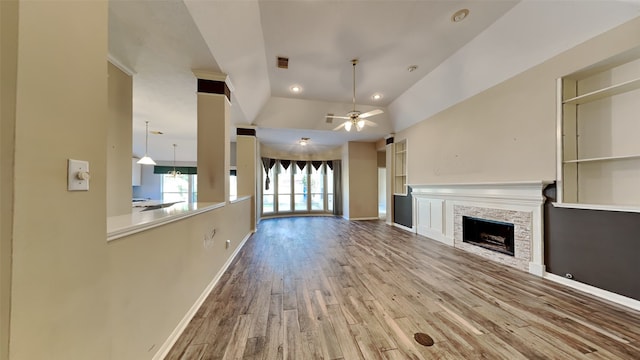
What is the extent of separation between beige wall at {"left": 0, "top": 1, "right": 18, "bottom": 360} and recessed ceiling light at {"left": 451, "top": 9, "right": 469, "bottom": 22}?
3.73m

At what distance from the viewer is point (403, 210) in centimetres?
598

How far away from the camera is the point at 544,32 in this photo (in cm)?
258

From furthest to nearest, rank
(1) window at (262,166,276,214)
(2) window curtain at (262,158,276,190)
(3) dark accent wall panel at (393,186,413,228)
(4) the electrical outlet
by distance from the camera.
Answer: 1. (1) window at (262,166,276,214)
2. (2) window curtain at (262,158,276,190)
3. (3) dark accent wall panel at (393,186,413,228)
4. (4) the electrical outlet

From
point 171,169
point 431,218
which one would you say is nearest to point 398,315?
point 431,218

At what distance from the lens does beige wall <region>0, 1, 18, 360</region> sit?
62cm

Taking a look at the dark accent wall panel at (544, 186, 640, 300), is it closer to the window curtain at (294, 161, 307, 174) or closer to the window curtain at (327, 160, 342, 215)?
the window curtain at (327, 160, 342, 215)

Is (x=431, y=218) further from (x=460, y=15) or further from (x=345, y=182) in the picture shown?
(x=460, y=15)

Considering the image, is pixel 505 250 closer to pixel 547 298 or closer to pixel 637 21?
pixel 547 298

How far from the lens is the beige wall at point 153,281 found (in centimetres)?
116

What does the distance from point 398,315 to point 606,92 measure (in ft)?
10.7

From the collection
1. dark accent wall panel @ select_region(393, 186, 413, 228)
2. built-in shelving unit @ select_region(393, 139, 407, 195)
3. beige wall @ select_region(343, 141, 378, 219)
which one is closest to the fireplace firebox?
dark accent wall panel @ select_region(393, 186, 413, 228)

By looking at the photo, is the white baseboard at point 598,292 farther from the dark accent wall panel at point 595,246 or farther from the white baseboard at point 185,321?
the white baseboard at point 185,321

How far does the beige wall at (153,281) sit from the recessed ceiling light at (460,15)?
154 inches

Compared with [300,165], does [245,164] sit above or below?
below
